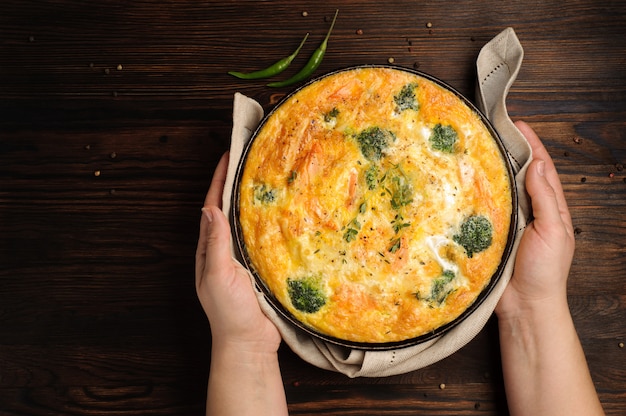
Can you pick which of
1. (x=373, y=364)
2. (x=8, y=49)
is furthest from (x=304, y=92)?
(x=8, y=49)

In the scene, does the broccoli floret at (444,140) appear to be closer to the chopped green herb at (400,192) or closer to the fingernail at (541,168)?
the chopped green herb at (400,192)

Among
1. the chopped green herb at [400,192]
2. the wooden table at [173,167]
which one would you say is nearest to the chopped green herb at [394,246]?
the chopped green herb at [400,192]

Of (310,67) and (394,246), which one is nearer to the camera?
(394,246)

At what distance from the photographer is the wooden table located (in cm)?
323

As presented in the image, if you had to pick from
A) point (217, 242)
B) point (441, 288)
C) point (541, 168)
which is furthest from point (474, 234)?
point (217, 242)

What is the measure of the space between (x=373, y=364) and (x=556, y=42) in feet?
7.35

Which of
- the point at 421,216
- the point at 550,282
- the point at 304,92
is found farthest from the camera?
the point at 550,282

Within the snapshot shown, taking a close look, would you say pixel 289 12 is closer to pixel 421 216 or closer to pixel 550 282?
pixel 421 216

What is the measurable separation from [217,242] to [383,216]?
2.73ft

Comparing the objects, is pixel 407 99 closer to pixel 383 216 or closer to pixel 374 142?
pixel 374 142

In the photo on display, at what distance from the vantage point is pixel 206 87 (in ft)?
10.9

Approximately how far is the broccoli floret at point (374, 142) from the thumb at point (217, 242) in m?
0.79

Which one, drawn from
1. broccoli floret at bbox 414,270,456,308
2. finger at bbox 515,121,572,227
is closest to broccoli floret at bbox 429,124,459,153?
broccoli floret at bbox 414,270,456,308

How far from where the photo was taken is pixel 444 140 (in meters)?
2.53
